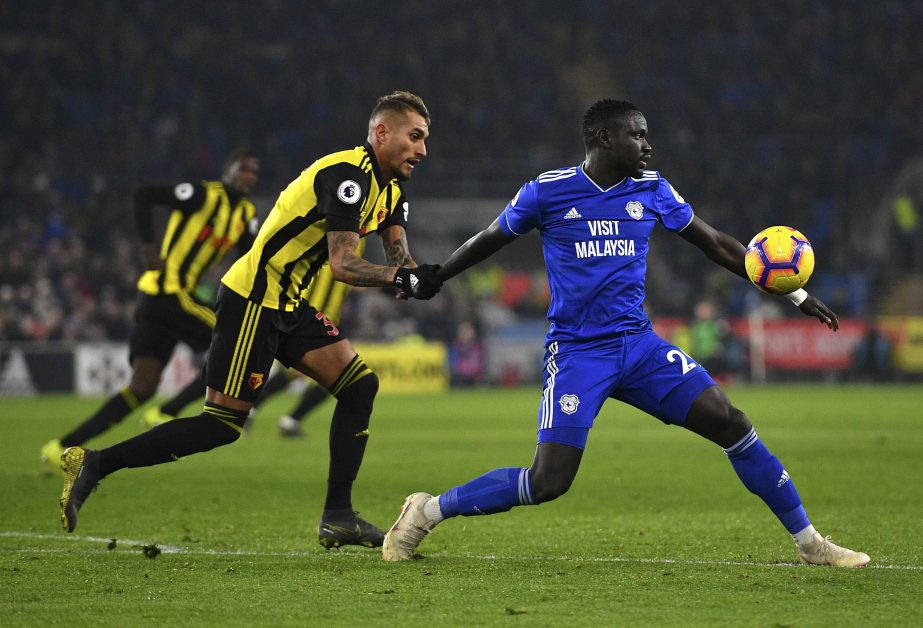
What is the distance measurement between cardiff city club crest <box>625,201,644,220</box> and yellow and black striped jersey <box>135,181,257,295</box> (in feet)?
17.7

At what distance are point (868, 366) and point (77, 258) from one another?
16241 mm

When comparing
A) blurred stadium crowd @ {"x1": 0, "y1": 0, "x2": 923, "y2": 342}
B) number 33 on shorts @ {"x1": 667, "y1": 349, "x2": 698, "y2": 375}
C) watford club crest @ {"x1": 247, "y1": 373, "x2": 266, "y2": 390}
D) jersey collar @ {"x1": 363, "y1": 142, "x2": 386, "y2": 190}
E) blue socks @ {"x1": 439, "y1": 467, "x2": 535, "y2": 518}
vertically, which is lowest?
blue socks @ {"x1": 439, "y1": 467, "x2": 535, "y2": 518}

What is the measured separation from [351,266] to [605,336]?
1.16 m

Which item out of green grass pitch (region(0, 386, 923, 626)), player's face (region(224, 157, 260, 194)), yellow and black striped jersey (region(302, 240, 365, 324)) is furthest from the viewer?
yellow and black striped jersey (region(302, 240, 365, 324))

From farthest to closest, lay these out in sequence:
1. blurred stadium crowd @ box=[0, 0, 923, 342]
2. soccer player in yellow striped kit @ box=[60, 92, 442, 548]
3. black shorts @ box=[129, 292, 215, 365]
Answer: blurred stadium crowd @ box=[0, 0, 923, 342] < black shorts @ box=[129, 292, 215, 365] < soccer player in yellow striped kit @ box=[60, 92, 442, 548]

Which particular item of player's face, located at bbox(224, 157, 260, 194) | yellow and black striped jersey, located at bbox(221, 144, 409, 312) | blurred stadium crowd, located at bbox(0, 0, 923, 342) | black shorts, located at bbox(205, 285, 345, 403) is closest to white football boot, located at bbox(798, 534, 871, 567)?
yellow and black striped jersey, located at bbox(221, 144, 409, 312)

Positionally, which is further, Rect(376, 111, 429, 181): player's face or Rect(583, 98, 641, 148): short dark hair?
Rect(376, 111, 429, 181): player's face

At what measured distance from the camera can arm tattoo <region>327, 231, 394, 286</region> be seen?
5816 mm

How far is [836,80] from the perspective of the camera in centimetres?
3550

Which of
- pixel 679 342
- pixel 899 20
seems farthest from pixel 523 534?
pixel 899 20

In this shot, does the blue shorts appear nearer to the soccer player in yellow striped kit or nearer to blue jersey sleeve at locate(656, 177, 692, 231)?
blue jersey sleeve at locate(656, 177, 692, 231)

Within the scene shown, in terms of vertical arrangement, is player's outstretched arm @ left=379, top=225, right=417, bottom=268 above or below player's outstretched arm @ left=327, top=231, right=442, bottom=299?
above

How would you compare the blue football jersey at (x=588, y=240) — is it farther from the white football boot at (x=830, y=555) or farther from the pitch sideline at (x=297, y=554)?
the white football boot at (x=830, y=555)

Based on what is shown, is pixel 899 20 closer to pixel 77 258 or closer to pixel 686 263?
pixel 686 263
